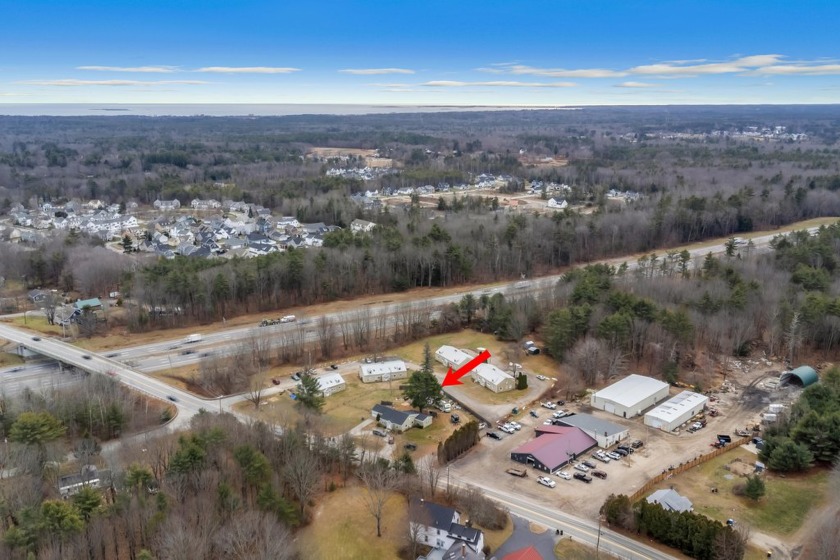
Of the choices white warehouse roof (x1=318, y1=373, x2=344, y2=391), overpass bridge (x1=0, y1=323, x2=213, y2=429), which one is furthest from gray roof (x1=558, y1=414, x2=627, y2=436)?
overpass bridge (x1=0, y1=323, x2=213, y2=429)

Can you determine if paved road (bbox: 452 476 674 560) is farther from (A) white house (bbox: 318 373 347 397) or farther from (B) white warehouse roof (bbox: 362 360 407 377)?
Result: (B) white warehouse roof (bbox: 362 360 407 377)

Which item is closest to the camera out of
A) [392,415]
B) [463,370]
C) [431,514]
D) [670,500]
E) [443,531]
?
[443,531]

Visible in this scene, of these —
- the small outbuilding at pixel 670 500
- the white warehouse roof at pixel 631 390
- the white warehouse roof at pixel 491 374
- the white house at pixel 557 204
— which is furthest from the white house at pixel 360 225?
the small outbuilding at pixel 670 500

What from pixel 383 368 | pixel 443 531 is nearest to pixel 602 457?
pixel 443 531

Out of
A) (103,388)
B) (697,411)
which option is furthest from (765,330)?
(103,388)

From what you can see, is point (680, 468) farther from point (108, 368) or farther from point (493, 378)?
point (108, 368)
